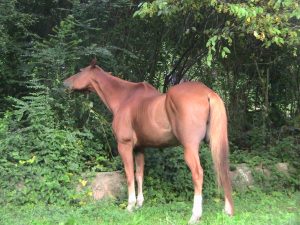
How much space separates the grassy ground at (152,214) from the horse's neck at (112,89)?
5.28 feet

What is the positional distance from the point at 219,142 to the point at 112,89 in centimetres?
227

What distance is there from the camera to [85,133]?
759 centimetres

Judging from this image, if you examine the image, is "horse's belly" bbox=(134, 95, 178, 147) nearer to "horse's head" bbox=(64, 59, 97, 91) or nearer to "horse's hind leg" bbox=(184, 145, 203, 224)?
"horse's hind leg" bbox=(184, 145, 203, 224)

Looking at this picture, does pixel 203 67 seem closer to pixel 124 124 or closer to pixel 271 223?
pixel 124 124

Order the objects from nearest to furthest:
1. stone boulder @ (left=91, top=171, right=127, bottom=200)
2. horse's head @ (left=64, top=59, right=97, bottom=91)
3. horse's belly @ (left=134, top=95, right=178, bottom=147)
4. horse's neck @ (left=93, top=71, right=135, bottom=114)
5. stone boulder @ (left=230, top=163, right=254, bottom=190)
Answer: horse's belly @ (left=134, top=95, right=178, bottom=147), stone boulder @ (left=91, top=171, right=127, bottom=200), horse's neck @ (left=93, top=71, right=135, bottom=114), horse's head @ (left=64, top=59, right=97, bottom=91), stone boulder @ (left=230, top=163, right=254, bottom=190)

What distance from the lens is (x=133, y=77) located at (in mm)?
Answer: 9977

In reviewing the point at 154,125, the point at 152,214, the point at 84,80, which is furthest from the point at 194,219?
the point at 84,80

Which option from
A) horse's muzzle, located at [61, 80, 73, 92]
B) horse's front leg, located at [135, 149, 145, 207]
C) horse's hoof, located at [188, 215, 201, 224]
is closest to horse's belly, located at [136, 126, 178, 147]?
horse's front leg, located at [135, 149, 145, 207]

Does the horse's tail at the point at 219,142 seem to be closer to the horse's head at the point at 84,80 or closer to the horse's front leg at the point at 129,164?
the horse's front leg at the point at 129,164

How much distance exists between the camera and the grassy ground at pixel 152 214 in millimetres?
5488

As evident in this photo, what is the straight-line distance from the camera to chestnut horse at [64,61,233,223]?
5758 mm

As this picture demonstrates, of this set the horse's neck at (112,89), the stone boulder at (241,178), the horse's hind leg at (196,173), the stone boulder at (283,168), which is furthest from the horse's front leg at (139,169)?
the stone boulder at (283,168)

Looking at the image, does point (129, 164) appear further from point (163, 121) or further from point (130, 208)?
point (163, 121)

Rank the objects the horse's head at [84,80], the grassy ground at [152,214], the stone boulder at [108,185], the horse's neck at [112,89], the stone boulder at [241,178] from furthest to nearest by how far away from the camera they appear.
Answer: the stone boulder at [241,178] → the horse's head at [84,80] → the horse's neck at [112,89] → the stone boulder at [108,185] → the grassy ground at [152,214]
